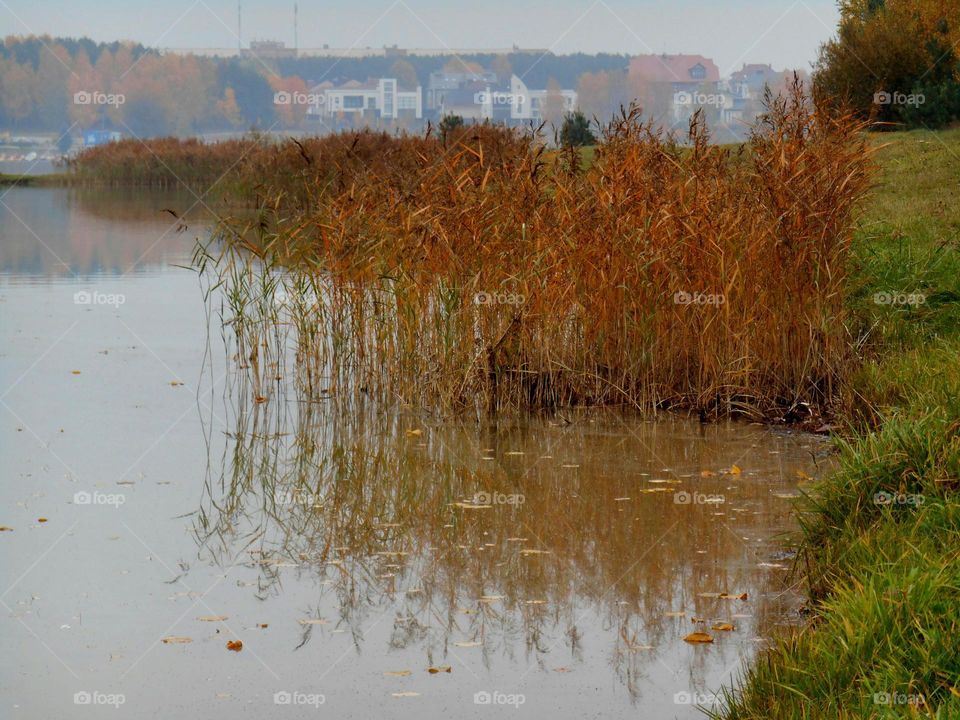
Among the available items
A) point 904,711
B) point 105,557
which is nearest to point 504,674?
point 904,711

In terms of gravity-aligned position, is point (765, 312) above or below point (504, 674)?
above

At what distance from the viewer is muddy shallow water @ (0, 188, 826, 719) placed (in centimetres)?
461

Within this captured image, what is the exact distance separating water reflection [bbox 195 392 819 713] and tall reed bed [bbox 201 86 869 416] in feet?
1.24

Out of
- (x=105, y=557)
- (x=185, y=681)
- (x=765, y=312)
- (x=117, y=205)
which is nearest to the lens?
(x=185, y=681)

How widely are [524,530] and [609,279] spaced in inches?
118

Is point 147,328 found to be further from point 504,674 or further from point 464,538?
point 504,674

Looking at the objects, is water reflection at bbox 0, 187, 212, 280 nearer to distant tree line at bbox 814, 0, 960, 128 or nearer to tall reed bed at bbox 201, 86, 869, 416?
tall reed bed at bbox 201, 86, 869, 416

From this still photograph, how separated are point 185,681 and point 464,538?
205 centimetres

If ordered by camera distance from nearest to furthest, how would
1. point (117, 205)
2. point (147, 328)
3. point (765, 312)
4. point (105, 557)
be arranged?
point (105, 557) < point (765, 312) < point (147, 328) < point (117, 205)

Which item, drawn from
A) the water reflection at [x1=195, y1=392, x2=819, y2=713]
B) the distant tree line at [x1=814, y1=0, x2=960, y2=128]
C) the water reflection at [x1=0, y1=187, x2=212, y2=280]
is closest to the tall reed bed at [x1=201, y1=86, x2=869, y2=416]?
the water reflection at [x1=195, y1=392, x2=819, y2=713]

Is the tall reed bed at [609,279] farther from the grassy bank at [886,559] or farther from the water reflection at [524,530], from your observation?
the grassy bank at [886,559]

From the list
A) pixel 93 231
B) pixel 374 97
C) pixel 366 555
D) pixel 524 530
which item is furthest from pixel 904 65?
pixel 374 97

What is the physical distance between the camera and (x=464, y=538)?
6387 millimetres

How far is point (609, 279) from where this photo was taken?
29.7 ft
